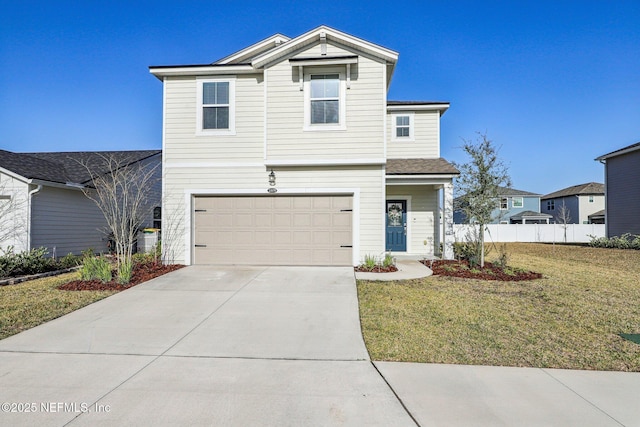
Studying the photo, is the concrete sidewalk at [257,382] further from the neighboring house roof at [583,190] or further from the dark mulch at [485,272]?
the neighboring house roof at [583,190]

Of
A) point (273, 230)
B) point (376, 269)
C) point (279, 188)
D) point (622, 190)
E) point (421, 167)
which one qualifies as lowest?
point (376, 269)

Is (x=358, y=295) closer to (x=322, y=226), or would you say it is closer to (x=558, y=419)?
(x=322, y=226)

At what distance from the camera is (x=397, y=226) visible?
537 inches

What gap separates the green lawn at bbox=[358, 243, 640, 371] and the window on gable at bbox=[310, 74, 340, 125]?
4921mm

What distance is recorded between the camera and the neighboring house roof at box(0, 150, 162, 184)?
11.5 m

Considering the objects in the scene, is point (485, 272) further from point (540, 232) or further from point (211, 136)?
point (540, 232)

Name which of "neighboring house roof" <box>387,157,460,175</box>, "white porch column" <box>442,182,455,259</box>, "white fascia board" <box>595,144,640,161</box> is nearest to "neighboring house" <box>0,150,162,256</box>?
"neighboring house roof" <box>387,157,460,175</box>

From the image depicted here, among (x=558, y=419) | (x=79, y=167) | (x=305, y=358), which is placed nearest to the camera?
(x=558, y=419)

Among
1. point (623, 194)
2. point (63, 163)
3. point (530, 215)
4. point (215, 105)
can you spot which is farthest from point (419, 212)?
point (530, 215)

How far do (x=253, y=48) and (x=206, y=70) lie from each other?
3.64 meters

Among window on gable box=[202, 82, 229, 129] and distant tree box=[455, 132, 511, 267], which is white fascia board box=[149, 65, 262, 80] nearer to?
window on gable box=[202, 82, 229, 129]

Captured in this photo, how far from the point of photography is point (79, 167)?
14.7 metres

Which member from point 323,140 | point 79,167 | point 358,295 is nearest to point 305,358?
point 358,295

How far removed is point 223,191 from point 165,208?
189cm
